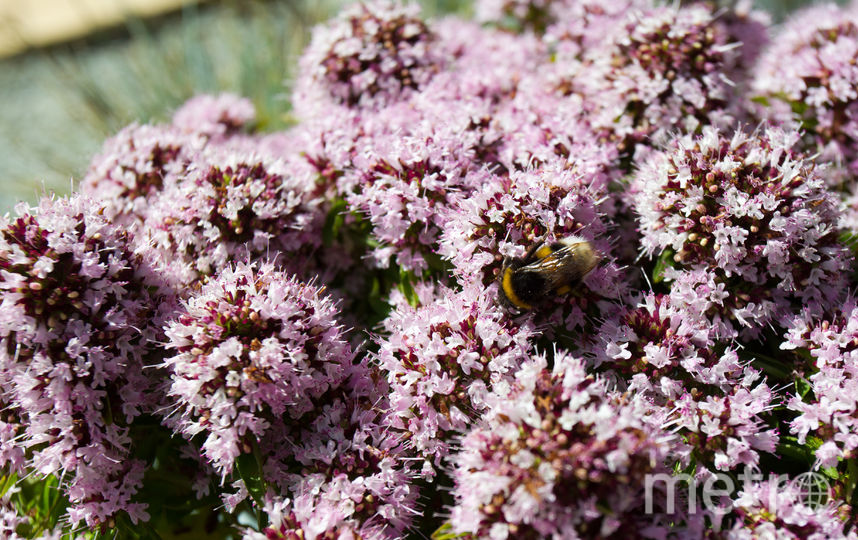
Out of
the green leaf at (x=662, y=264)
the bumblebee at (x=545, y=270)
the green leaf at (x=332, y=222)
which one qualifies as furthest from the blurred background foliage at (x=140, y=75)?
the green leaf at (x=662, y=264)

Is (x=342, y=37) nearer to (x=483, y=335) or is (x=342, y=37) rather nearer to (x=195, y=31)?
(x=483, y=335)

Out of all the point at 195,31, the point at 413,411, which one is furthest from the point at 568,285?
the point at 195,31

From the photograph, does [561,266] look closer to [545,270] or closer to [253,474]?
[545,270]

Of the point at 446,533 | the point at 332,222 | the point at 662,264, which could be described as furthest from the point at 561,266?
the point at 332,222

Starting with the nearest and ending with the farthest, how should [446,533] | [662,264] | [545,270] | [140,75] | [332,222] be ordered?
[446,533]
[545,270]
[662,264]
[332,222]
[140,75]

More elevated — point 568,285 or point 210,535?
point 568,285

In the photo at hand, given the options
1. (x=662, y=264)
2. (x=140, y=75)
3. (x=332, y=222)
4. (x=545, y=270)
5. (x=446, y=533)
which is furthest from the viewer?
(x=140, y=75)

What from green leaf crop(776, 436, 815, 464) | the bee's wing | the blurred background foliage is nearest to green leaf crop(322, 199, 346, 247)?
the bee's wing
